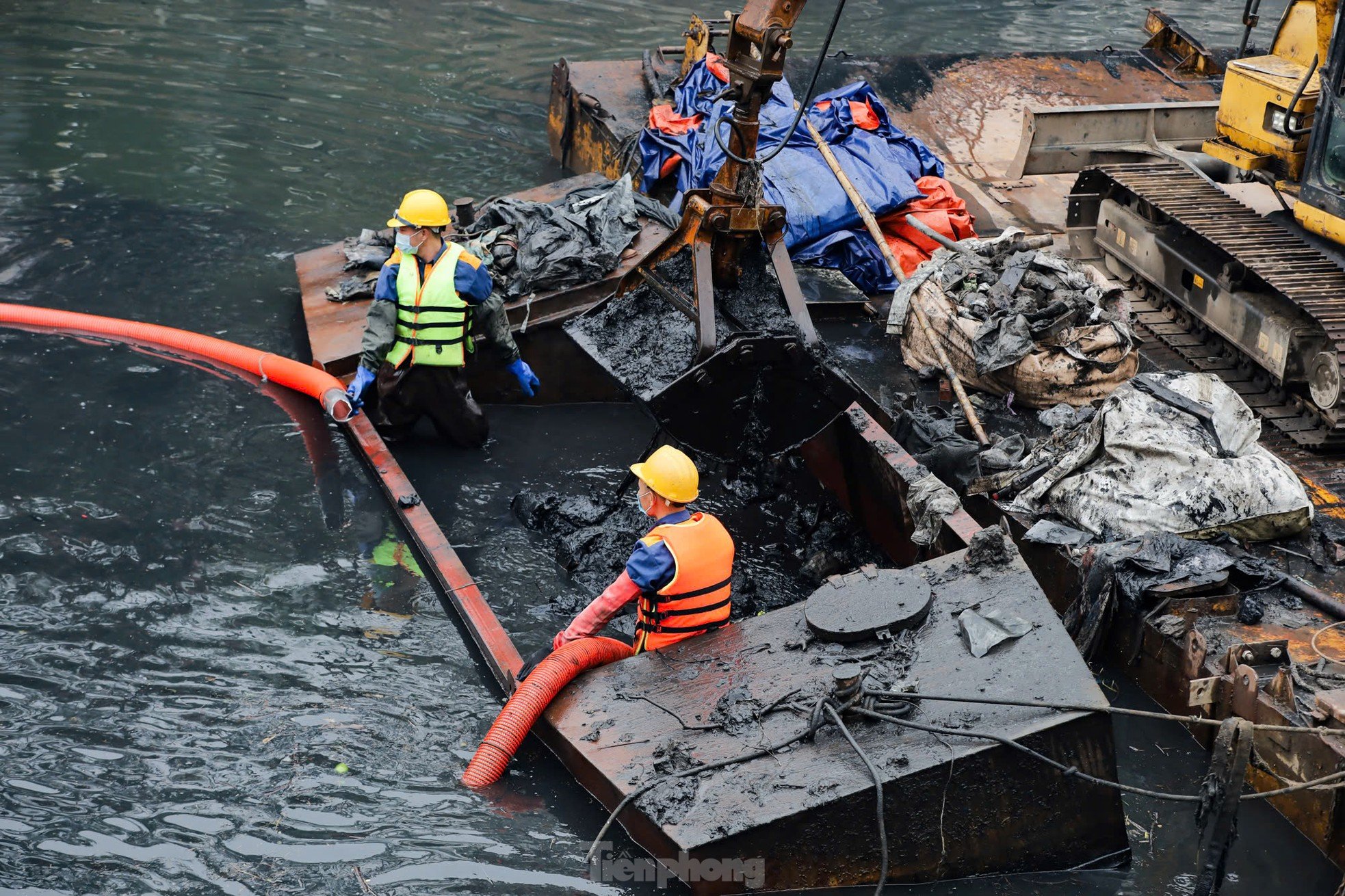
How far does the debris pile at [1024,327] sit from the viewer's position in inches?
314

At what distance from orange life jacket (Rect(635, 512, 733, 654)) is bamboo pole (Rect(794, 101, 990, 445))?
2656 mm

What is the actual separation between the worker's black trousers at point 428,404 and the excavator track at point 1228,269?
5171mm

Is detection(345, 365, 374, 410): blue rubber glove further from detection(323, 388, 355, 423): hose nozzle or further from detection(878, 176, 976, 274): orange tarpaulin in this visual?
detection(878, 176, 976, 274): orange tarpaulin

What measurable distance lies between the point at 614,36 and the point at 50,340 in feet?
31.6

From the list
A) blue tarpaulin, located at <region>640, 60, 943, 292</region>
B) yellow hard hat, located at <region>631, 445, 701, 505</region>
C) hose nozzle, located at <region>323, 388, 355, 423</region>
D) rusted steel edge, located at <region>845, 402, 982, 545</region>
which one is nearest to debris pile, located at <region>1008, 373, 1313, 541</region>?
rusted steel edge, located at <region>845, 402, 982, 545</region>

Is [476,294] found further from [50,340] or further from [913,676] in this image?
[913,676]

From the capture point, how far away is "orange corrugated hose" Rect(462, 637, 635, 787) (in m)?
5.43

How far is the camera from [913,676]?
204 inches

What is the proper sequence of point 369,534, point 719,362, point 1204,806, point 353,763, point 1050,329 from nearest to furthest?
point 1204,806 → point 353,763 → point 719,362 → point 369,534 → point 1050,329

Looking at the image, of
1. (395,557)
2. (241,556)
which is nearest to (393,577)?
(395,557)

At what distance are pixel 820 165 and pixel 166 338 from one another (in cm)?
515

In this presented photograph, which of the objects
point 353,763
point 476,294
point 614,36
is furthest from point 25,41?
point 353,763

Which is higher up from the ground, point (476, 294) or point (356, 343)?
point (476, 294)

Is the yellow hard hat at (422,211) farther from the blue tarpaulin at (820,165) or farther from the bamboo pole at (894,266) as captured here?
the bamboo pole at (894,266)
